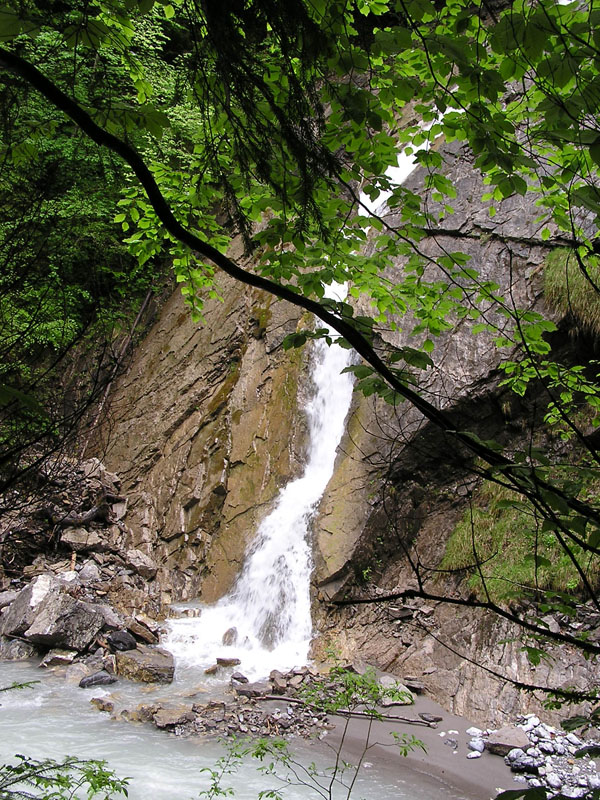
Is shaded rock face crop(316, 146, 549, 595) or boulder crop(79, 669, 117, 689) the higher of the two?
shaded rock face crop(316, 146, 549, 595)

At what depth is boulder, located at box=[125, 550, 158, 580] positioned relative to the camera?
935 cm

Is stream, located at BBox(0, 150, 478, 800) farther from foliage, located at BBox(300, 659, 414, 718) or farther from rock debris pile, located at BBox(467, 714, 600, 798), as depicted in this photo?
rock debris pile, located at BBox(467, 714, 600, 798)

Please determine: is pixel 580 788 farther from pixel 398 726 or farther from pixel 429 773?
pixel 398 726

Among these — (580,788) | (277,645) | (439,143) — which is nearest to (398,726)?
(580,788)

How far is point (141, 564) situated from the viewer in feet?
30.9

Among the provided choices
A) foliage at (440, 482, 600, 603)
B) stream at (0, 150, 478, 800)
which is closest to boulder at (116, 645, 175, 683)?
stream at (0, 150, 478, 800)

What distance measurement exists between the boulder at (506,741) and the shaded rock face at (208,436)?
5010 mm

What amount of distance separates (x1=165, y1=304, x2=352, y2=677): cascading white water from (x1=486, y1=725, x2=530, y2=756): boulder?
9.35ft

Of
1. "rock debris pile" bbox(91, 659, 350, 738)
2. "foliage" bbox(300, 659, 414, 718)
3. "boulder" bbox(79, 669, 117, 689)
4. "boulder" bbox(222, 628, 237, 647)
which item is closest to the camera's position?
"foliage" bbox(300, 659, 414, 718)

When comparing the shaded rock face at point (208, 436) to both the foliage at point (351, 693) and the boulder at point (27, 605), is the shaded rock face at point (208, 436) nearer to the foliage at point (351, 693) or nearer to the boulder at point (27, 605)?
the boulder at point (27, 605)

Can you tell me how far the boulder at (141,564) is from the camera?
935 cm

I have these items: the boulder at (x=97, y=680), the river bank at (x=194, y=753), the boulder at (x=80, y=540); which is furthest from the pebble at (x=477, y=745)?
the boulder at (x=80, y=540)

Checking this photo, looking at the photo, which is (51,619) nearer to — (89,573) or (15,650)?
(15,650)

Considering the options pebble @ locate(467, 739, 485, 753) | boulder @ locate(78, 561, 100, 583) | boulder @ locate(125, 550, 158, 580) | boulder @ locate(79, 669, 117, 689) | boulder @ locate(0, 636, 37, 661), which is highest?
boulder @ locate(125, 550, 158, 580)
